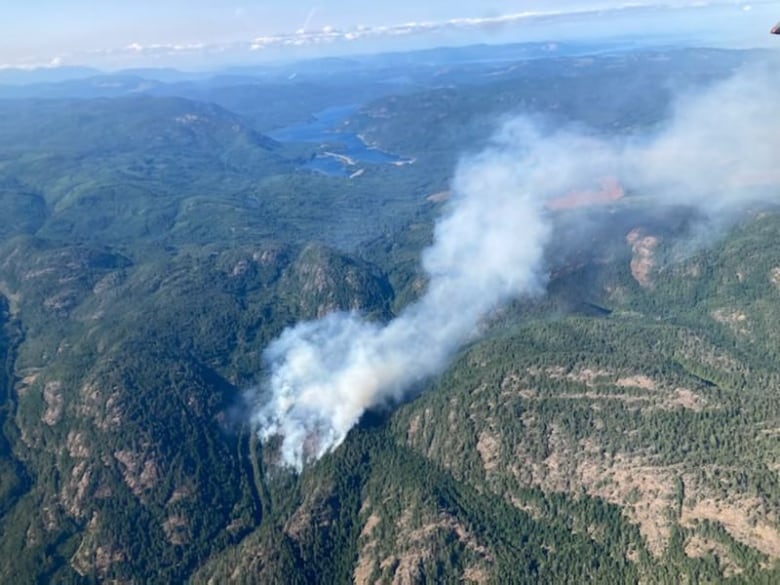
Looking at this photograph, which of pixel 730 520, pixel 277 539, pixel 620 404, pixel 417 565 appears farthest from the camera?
pixel 620 404

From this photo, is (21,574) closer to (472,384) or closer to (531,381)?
(472,384)

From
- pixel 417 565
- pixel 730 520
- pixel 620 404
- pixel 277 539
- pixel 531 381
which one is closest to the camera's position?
pixel 730 520

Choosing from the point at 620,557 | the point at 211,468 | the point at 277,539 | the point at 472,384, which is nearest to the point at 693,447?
the point at 620,557

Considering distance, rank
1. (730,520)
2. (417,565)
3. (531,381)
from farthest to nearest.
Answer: (531,381), (417,565), (730,520)

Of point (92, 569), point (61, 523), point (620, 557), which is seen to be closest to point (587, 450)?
point (620, 557)

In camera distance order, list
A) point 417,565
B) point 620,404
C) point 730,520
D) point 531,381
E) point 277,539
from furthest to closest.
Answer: point 531,381, point 620,404, point 277,539, point 417,565, point 730,520

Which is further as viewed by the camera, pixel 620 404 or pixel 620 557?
pixel 620 404

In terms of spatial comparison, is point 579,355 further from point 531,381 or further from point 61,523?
point 61,523

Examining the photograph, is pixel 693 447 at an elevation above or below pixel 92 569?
above

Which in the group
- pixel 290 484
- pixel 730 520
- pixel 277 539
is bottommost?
pixel 290 484
